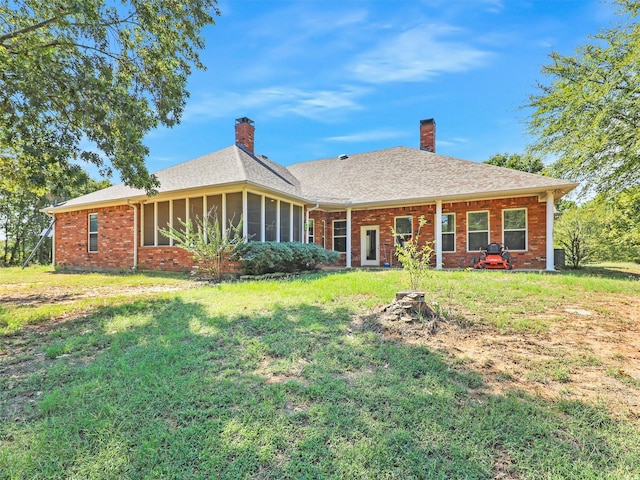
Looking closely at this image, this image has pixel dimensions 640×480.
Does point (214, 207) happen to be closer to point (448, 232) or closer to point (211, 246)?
point (211, 246)

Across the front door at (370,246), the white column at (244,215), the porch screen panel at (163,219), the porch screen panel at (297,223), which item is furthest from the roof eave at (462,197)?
the porch screen panel at (163,219)

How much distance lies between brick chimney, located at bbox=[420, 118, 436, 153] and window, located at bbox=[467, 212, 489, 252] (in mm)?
5488

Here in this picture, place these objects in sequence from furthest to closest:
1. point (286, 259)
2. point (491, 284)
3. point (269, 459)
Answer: point (286, 259) → point (491, 284) → point (269, 459)

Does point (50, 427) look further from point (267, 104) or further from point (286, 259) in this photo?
point (267, 104)

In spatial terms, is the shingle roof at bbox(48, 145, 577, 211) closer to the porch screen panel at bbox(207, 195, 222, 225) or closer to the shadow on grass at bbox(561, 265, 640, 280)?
the porch screen panel at bbox(207, 195, 222, 225)

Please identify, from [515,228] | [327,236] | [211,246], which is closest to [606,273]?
[515,228]

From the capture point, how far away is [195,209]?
35.0 feet

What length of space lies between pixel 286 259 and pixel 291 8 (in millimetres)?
6362

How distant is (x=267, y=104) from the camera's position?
1225cm

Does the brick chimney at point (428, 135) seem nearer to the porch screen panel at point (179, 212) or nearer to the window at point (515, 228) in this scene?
the window at point (515, 228)

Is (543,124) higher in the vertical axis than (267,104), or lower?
lower

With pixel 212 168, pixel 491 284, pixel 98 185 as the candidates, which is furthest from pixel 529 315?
pixel 98 185

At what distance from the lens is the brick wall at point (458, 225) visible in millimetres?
11312

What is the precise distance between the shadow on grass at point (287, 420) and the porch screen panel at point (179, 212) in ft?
25.0
